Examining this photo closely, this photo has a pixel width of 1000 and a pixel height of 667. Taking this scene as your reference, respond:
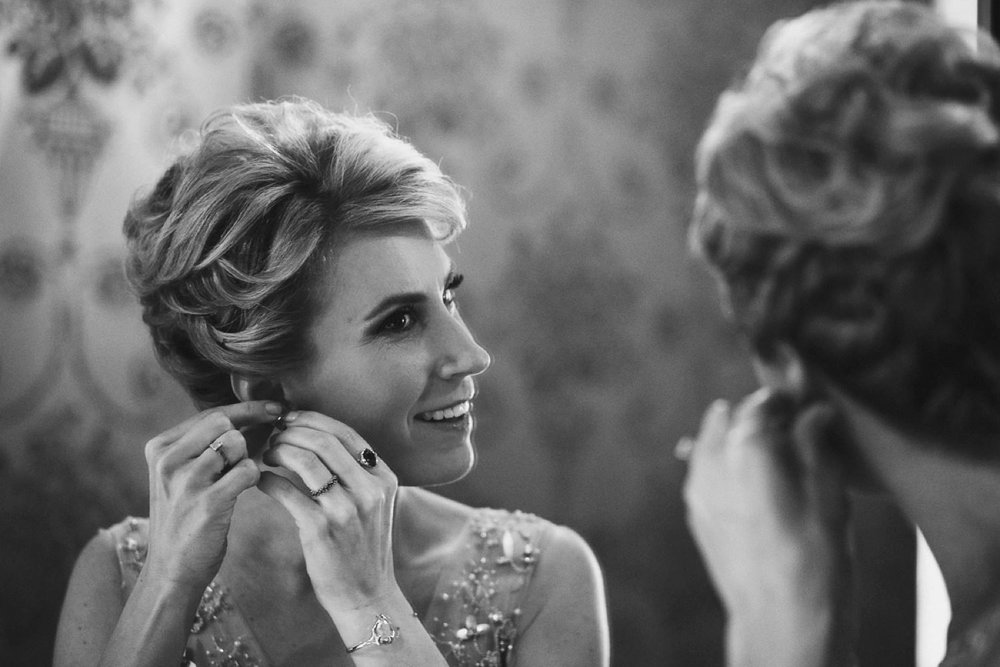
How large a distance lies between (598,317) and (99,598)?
65.3 inches

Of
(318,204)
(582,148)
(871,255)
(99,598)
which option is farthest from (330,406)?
(582,148)

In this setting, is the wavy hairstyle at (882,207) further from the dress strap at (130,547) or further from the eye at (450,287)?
the dress strap at (130,547)

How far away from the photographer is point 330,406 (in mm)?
1561

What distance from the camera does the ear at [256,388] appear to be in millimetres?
1602

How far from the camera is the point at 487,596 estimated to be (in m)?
1.67

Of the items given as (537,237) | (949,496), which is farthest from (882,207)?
(537,237)

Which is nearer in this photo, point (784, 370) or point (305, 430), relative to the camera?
point (784, 370)

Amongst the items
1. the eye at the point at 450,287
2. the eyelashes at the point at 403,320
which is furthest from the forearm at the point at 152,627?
the eye at the point at 450,287

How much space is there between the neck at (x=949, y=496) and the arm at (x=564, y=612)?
2.75 ft

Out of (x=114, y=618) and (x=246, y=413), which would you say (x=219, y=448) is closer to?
(x=246, y=413)

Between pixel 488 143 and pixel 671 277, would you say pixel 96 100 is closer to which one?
pixel 488 143

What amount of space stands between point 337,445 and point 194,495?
0.74ft

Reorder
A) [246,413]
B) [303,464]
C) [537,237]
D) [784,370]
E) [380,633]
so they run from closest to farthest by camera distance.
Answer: [784,370]
[380,633]
[303,464]
[246,413]
[537,237]

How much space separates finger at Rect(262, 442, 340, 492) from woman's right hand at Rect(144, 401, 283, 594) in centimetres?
4
